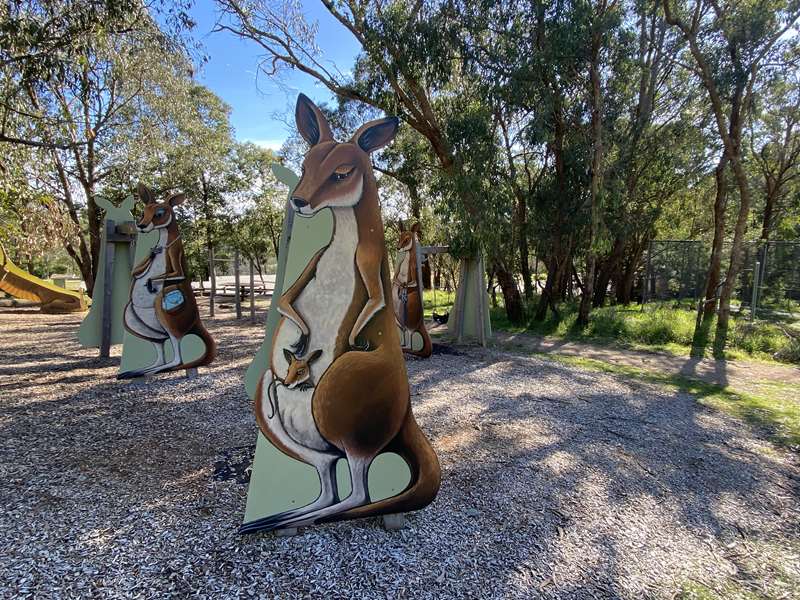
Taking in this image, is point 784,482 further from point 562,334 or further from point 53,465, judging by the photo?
point 562,334

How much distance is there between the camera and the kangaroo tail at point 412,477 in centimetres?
229

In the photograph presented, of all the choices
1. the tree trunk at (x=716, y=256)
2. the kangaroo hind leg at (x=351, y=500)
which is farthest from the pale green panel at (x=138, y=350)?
the tree trunk at (x=716, y=256)

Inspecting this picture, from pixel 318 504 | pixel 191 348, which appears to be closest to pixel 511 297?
pixel 191 348

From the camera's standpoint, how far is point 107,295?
21.0 ft

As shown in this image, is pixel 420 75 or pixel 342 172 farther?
pixel 420 75

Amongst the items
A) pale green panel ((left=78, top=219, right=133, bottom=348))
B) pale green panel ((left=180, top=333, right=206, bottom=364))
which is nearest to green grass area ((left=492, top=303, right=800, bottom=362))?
pale green panel ((left=180, top=333, right=206, bottom=364))

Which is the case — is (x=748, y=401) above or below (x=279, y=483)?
below

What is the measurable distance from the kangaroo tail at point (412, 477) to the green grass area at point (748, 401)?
149 inches

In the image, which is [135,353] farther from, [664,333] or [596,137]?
[664,333]

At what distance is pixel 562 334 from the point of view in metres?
10.0

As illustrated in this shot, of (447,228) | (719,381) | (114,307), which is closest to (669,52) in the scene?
(447,228)

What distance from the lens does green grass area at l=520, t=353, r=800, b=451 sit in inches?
171

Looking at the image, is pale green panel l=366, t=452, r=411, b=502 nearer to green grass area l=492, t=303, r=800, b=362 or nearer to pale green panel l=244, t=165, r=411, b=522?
pale green panel l=244, t=165, r=411, b=522

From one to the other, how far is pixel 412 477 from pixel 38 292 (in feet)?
49.0
